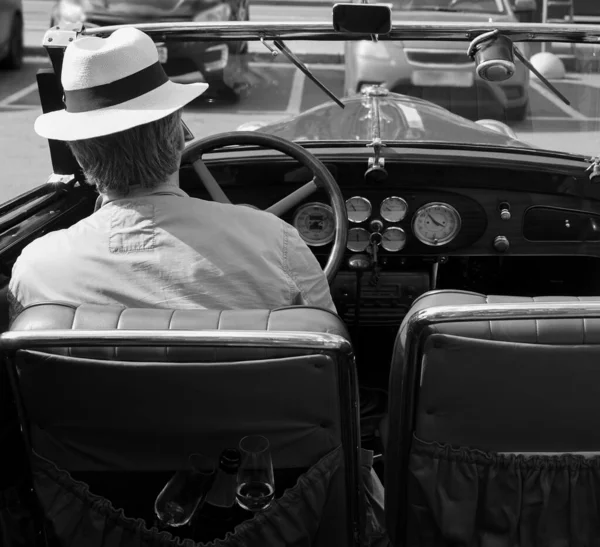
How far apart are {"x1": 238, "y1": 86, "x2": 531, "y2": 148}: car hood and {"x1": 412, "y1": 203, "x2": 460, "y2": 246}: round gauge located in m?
0.26

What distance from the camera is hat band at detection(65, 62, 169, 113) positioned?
1.96m

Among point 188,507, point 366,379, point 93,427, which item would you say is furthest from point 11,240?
point 366,379

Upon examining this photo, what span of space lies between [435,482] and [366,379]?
1584 mm

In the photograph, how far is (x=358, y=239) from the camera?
3133 millimetres

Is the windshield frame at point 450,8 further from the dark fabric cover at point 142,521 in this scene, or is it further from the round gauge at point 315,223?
the dark fabric cover at point 142,521

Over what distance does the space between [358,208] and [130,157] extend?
1309 millimetres

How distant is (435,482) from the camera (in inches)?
63.7

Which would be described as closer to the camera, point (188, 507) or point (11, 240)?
point (188, 507)

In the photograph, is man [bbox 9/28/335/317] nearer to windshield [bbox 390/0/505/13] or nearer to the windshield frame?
the windshield frame

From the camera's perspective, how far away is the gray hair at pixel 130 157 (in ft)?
6.21

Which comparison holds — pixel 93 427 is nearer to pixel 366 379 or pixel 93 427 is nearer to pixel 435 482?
pixel 435 482

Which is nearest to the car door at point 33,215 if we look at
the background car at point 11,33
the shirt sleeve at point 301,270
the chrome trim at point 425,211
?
the shirt sleeve at point 301,270

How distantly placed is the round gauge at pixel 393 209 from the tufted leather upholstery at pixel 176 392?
1524mm

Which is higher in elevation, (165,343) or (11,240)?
(165,343)
